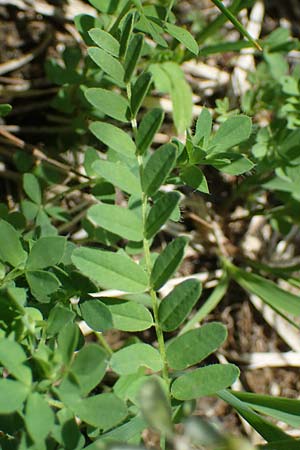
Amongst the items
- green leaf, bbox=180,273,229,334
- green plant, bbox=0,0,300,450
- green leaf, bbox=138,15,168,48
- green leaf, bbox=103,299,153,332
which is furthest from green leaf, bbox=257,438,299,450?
green leaf, bbox=138,15,168,48

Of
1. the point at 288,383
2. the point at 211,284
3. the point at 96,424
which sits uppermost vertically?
the point at 96,424

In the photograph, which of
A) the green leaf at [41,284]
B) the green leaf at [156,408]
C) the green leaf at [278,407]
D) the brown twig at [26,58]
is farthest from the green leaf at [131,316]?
the brown twig at [26,58]

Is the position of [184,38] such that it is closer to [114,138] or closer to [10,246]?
[114,138]

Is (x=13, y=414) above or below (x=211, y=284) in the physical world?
above

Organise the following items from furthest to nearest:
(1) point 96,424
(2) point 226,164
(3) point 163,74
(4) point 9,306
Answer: (3) point 163,74 → (2) point 226,164 → (4) point 9,306 → (1) point 96,424

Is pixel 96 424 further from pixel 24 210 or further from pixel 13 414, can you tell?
pixel 24 210

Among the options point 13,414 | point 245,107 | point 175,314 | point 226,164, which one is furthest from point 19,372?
point 245,107

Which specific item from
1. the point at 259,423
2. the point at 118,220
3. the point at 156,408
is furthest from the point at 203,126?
the point at 156,408
